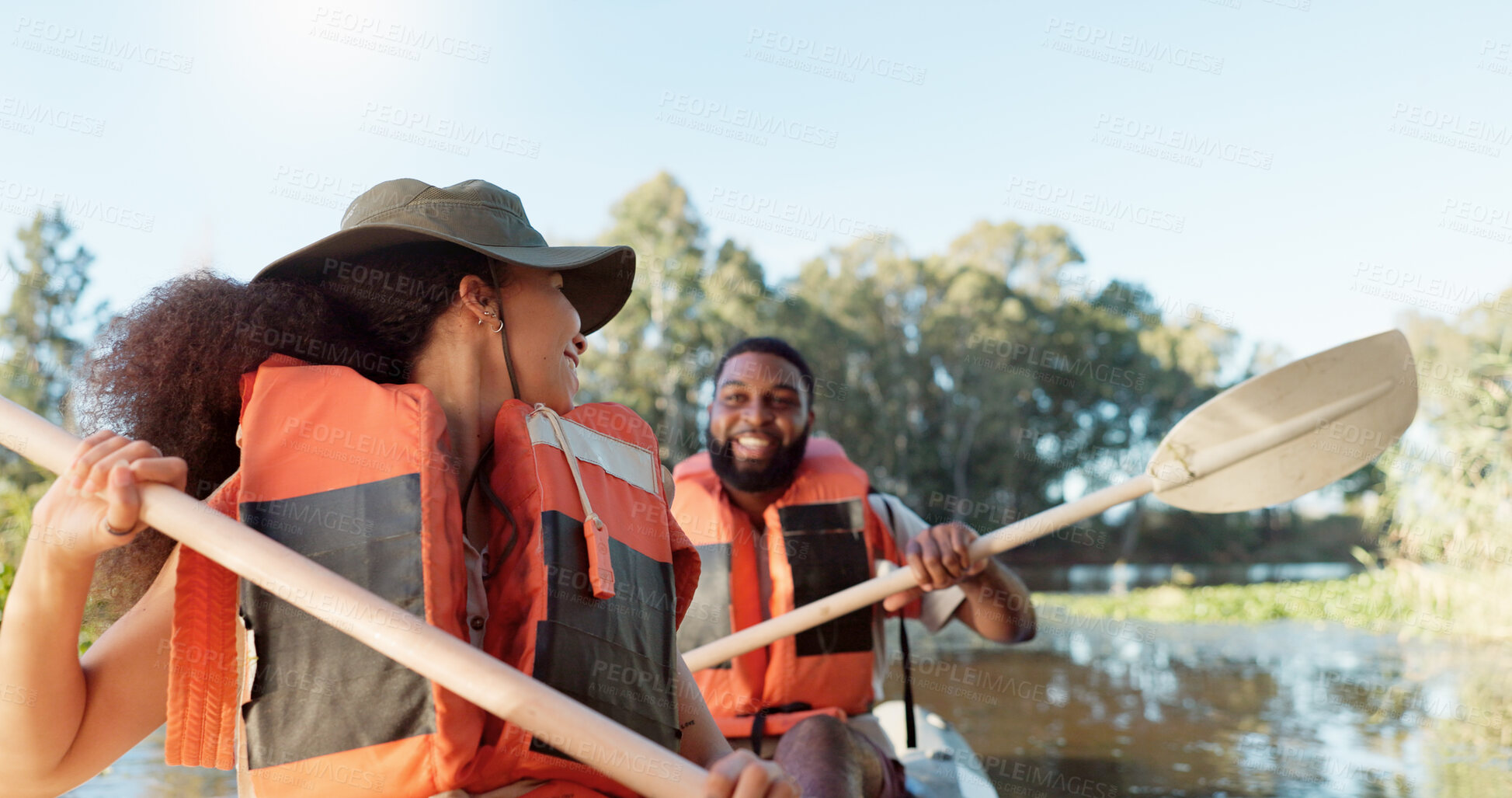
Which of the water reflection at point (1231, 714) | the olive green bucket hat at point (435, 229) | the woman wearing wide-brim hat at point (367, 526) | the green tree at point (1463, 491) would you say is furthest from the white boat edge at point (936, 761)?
the green tree at point (1463, 491)

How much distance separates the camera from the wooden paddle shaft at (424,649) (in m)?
1.34

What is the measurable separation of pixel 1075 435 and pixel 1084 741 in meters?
21.9

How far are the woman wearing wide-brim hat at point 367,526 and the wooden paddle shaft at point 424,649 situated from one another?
Result: 0.15 ft

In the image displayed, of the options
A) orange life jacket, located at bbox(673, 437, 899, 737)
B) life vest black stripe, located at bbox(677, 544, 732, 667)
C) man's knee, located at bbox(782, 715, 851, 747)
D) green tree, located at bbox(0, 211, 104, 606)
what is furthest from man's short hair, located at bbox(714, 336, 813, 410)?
green tree, located at bbox(0, 211, 104, 606)

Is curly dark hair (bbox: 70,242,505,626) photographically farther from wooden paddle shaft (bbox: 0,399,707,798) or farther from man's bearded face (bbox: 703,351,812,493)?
man's bearded face (bbox: 703,351,812,493)

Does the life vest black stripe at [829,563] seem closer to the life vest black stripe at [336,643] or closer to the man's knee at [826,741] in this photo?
the man's knee at [826,741]

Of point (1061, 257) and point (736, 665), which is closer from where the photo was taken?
point (736, 665)

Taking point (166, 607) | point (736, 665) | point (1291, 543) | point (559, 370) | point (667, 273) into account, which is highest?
point (667, 273)

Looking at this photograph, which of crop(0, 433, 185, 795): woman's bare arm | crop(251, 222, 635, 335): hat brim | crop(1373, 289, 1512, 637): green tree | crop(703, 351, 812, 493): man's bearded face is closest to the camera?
crop(0, 433, 185, 795): woman's bare arm

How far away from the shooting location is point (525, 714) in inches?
53.4

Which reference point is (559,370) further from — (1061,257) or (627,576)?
(1061,257)

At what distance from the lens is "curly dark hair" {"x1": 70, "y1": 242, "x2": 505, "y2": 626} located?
155 cm

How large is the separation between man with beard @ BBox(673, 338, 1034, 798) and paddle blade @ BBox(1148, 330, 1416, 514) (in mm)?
685

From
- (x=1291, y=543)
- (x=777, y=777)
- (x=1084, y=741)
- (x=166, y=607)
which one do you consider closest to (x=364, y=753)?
(x=166, y=607)
